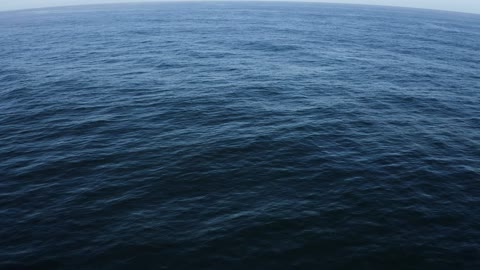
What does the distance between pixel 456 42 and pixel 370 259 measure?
104 m

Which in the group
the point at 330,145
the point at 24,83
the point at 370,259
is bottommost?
the point at 370,259

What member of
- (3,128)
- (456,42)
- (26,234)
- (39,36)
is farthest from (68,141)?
(456,42)

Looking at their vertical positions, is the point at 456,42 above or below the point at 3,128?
above

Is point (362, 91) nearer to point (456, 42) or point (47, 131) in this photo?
point (47, 131)

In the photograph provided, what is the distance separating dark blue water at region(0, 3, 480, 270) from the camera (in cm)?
2233

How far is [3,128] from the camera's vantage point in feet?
132

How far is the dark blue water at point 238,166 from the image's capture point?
22328 millimetres

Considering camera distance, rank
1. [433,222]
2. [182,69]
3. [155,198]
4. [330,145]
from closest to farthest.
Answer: [433,222] → [155,198] → [330,145] → [182,69]

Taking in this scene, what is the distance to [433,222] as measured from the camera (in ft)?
82.0

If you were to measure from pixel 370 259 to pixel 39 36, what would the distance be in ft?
377

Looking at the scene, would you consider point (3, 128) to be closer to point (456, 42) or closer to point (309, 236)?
point (309, 236)

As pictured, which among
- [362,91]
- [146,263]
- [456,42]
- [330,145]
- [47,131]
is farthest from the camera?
[456,42]

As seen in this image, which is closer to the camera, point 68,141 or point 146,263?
point 146,263

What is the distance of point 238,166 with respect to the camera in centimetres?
3209
